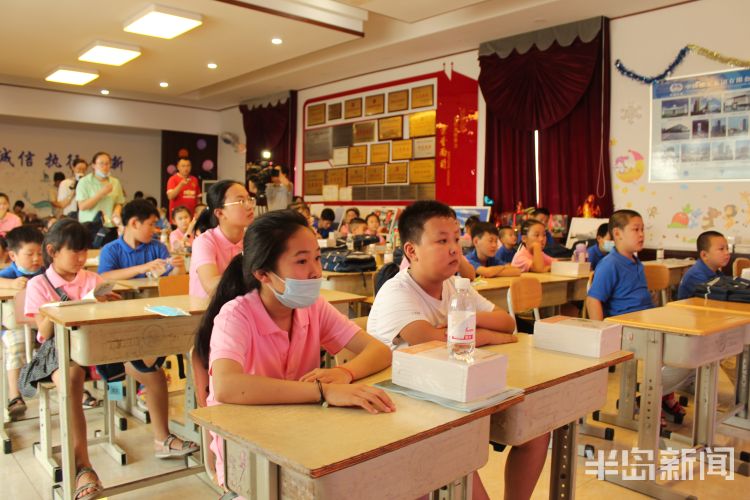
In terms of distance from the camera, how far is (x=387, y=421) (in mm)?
1308

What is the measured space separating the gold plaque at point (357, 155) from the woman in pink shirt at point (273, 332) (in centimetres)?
804

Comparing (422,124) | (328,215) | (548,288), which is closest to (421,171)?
(422,124)

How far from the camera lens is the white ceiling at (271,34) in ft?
21.1

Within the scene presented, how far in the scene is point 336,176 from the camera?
33.6 feet

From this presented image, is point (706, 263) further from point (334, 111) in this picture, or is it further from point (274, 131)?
point (274, 131)

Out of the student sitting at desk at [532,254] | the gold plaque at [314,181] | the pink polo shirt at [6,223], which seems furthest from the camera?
the gold plaque at [314,181]

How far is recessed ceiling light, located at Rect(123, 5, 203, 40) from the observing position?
6.44 m

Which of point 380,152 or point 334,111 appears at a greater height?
point 334,111

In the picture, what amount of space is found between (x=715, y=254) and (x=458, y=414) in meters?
3.40

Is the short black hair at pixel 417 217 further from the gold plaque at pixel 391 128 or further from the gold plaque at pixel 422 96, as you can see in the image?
the gold plaque at pixel 391 128

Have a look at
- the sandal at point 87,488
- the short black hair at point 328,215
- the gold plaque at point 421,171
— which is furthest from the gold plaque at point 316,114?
the sandal at point 87,488

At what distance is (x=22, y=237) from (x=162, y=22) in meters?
4.19

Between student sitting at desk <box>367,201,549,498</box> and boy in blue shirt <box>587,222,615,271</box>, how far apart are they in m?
3.67

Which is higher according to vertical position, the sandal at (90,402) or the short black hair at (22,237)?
the short black hair at (22,237)
